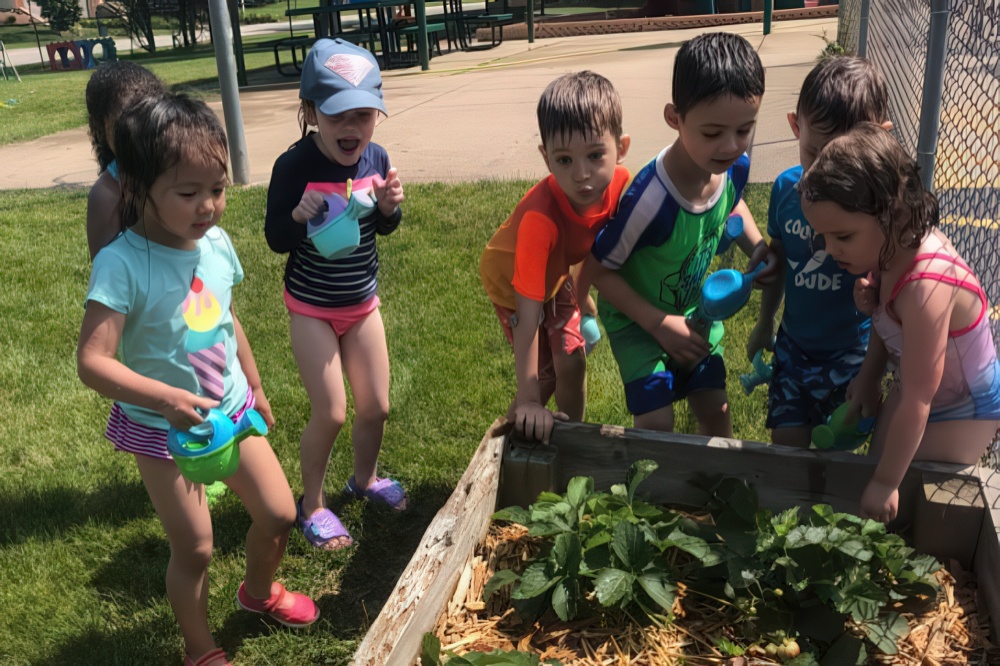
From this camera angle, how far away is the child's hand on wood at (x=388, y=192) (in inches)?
126

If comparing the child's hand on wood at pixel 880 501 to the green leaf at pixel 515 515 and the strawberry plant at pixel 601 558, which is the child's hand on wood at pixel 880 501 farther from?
the green leaf at pixel 515 515

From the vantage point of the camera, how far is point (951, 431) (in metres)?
2.55

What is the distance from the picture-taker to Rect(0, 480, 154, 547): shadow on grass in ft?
11.9

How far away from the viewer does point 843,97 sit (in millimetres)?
2688

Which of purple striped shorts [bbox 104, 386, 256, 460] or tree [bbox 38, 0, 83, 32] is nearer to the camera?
purple striped shorts [bbox 104, 386, 256, 460]

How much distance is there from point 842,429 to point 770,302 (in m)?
0.62

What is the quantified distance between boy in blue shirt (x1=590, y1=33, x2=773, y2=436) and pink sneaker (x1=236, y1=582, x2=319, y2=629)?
1.29 meters

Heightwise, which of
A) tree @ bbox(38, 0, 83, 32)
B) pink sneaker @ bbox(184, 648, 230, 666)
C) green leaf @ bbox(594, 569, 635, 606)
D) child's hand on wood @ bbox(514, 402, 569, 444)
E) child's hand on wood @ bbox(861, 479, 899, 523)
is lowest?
pink sneaker @ bbox(184, 648, 230, 666)

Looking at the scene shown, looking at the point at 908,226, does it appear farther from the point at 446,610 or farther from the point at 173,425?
the point at 173,425

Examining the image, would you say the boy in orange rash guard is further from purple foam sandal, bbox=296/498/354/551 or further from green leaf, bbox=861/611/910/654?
green leaf, bbox=861/611/910/654

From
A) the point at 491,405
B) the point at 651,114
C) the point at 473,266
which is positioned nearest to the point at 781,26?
the point at 651,114

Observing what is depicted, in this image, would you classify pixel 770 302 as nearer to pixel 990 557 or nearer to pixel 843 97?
pixel 843 97

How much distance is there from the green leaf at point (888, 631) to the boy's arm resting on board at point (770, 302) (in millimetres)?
1234

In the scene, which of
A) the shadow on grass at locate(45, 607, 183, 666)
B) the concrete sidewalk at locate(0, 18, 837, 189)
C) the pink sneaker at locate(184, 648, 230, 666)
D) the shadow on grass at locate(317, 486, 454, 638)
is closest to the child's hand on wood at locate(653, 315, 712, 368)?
the shadow on grass at locate(317, 486, 454, 638)
